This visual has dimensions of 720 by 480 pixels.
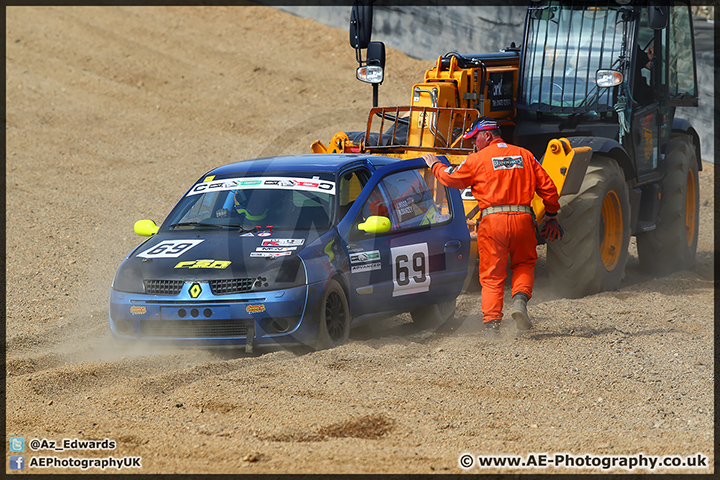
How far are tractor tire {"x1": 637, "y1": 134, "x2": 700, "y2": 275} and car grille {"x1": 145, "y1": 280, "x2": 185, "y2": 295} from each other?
739 cm

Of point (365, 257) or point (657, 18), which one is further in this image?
point (657, 18)

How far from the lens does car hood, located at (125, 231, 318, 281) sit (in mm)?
6906

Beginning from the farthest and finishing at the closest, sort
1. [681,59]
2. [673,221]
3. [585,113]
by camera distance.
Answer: [673,221] → [681,59] → [585,113]

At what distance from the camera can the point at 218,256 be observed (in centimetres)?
707

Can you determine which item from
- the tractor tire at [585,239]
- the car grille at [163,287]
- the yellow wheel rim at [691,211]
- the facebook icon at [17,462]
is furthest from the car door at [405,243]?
the yellow wheel rim at [691,211]

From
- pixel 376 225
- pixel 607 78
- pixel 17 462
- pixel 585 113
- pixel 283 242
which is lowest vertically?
pixel 17 462

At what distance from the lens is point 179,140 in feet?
60.0

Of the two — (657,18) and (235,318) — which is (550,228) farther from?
(235,318)

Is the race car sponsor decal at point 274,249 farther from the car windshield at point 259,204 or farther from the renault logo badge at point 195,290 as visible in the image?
the renault logo badge at point 195,290

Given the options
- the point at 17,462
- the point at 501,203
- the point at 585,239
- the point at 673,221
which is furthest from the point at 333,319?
the point at 673,221

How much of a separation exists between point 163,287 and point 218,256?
0.49 metres

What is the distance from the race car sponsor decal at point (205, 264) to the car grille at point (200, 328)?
0.43 meters

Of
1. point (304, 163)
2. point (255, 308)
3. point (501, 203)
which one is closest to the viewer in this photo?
point (255, 308)
